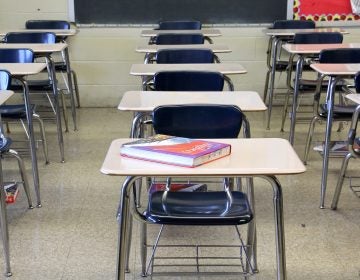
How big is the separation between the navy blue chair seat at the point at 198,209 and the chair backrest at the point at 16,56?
1949 mm

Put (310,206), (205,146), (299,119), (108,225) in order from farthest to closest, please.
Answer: (299,119) < (310,206) < (108,225) < (205,146)

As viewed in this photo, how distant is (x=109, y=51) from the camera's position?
6238 mm

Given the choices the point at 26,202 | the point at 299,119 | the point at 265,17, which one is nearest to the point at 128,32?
the point at 265,17

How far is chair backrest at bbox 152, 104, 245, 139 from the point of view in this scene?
8.23 ft

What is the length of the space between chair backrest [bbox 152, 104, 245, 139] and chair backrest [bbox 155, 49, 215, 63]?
5.15 ft

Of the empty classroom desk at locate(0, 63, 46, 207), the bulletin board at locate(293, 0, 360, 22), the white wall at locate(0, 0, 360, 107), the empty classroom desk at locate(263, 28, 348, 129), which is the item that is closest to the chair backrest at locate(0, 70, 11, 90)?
the empty classroom desk at locate(0, 63, 46, 207)

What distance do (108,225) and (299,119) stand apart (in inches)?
107

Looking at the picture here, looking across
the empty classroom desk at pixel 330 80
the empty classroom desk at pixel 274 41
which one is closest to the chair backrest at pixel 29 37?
the empty classroom desk at pixel 274 41

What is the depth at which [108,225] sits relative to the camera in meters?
3.36

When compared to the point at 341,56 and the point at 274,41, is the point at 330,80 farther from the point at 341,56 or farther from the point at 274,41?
the point at 274,41

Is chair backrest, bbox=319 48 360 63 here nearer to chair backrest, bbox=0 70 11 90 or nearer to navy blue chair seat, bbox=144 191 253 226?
navy blue chair seat, bbox=144 191 253 226

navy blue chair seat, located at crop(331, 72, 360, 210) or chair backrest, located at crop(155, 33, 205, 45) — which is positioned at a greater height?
chair backrest, located at crop(155, 33, 205, 45)

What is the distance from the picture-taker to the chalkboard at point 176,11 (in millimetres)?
6105

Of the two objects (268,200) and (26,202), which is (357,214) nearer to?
(268,200)
